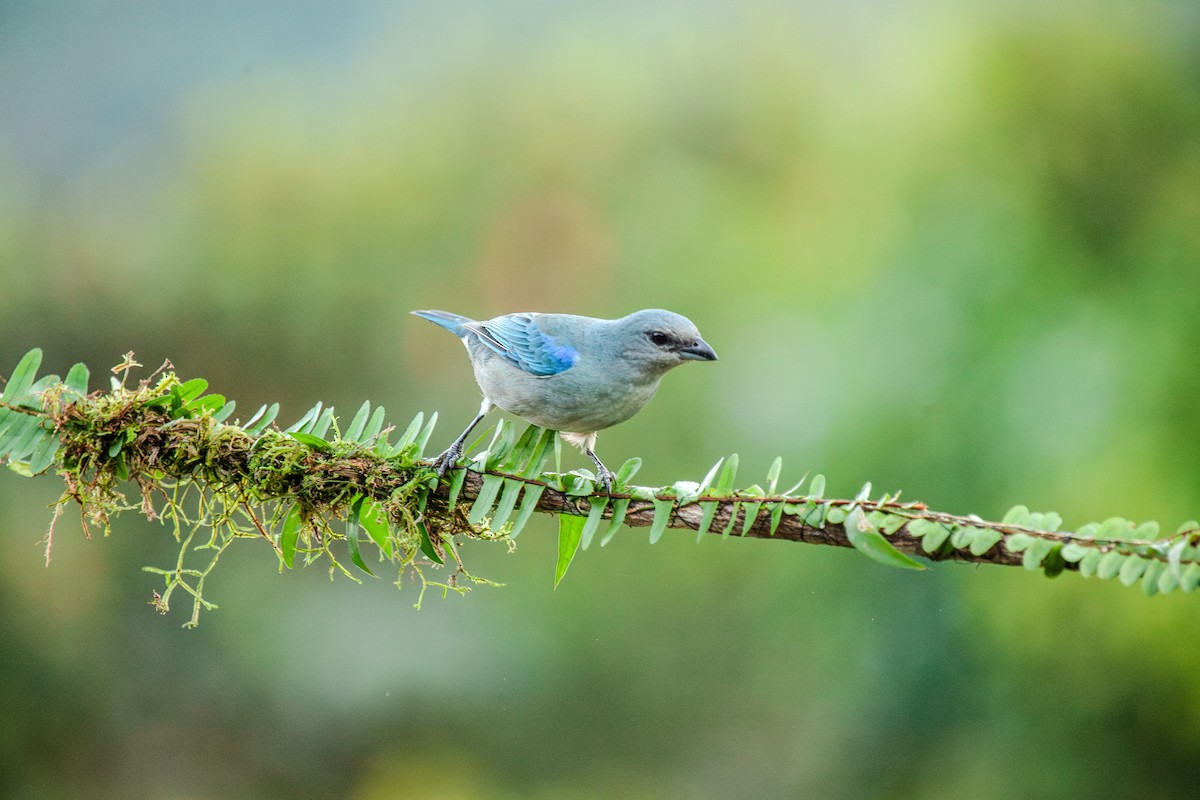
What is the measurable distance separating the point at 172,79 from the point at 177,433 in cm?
315

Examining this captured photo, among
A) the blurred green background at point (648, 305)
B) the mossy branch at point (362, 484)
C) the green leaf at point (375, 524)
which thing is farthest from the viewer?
the blurred green background at point (648, 305)

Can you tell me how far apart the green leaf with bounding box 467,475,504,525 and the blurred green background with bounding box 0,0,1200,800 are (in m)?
2.16

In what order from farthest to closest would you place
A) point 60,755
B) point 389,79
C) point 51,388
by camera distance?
point 389,79
point 60,755
point 51,388

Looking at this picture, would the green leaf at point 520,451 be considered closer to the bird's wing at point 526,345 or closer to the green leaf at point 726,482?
the green leaf at point 726,482

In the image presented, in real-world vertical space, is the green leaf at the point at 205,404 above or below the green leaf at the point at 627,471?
below

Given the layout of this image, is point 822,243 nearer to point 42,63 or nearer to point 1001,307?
point 1001,307

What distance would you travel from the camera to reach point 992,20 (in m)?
4.58

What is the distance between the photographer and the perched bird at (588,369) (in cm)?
262

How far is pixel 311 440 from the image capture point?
1.93 metres

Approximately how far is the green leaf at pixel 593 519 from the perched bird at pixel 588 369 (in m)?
0.72

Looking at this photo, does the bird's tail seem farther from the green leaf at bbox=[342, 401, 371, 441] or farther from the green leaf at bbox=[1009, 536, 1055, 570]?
the green leaf at bbox=[1009, 536, 1055, 570]

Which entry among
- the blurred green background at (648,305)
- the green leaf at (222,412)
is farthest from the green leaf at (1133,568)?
the blurred green background at (648,305)

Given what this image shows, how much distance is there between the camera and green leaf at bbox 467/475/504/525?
1895 mm

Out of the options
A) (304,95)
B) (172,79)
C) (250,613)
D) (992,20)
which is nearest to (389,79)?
(304,95)
